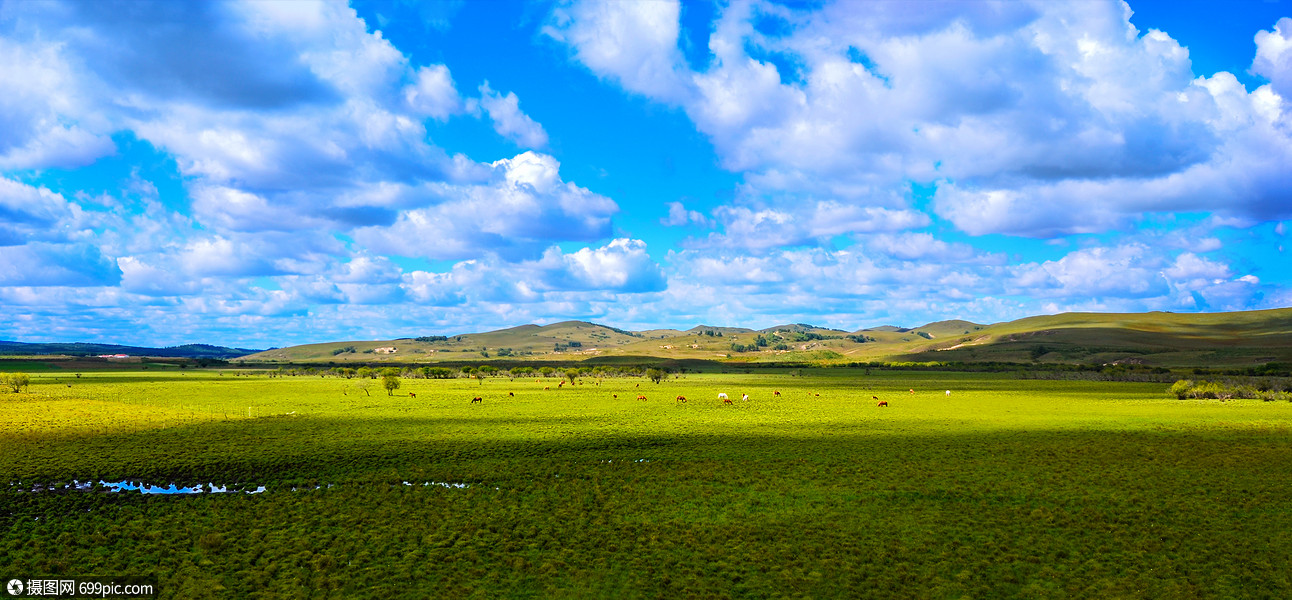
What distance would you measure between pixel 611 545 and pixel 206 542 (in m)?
10.9

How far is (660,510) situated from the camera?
2341 centimetres

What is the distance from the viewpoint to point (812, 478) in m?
28.2

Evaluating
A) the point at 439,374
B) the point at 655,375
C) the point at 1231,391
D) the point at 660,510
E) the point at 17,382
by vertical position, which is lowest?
the point at 660,510

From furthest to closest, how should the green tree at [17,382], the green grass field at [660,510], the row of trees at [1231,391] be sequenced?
1. the green tree at [17,382]
2. the row of trees at [1231,391]
3. the green grass field at [660,510]

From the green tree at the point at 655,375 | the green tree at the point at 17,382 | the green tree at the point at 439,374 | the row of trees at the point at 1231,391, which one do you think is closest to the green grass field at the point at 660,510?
the row of trees at the point at 1231,391

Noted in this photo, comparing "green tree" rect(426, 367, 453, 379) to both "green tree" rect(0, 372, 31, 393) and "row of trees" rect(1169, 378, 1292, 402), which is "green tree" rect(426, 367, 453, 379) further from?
"row of trees" rect(1169, 378, 1292, 402)

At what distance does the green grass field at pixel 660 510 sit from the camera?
16922 millimetres

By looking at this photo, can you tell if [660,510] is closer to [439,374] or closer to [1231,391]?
[1231,391]

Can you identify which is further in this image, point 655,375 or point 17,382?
point 655,375

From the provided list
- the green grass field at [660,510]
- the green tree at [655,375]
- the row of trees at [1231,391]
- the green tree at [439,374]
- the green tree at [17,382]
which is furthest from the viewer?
the green tree at [439,374]

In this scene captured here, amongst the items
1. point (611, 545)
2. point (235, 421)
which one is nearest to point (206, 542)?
point (611, 545)

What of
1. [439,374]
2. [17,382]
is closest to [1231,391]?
[439,374]

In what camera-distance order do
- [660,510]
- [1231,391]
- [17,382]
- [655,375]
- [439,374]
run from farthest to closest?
[439,374] < [655,375] < [17,382] < [1231,391] < [660,510]

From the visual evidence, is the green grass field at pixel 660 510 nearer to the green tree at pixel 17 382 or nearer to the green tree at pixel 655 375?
the green tree at pixel 17 382
